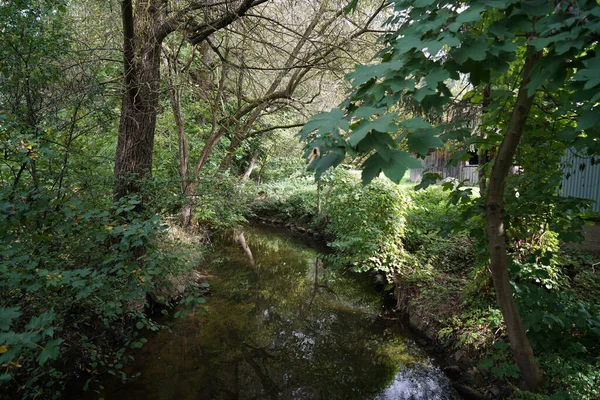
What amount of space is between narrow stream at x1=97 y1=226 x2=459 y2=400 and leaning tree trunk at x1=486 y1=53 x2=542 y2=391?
1.54 metres

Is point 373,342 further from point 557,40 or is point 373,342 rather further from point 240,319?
point 557,40

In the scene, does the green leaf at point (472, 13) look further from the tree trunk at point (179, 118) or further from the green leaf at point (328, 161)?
the tree trunk at point (179, 118)

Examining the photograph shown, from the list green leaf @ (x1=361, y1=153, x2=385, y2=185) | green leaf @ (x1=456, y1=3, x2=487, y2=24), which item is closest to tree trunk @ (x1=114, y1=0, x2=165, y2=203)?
green leaf @ (x1=361, y1=153, x2=385, y2=185)

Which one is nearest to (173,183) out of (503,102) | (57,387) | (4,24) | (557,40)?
(4,24)

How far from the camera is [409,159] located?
1.07 metres

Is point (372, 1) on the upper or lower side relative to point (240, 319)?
upper

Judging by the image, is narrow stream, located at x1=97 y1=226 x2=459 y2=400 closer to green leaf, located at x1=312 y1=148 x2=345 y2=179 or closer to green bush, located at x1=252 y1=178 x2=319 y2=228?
green leaf, located at x1=312 y1=148 x2=345 y2=179

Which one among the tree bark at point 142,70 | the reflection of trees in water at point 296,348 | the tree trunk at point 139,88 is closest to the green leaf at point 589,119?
the reflection of trees in water at point 296,348

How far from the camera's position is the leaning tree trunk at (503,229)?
2168mm

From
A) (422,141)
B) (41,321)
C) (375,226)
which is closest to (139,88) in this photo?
(41,321)

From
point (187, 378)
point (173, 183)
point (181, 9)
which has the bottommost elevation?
point (187, 378)

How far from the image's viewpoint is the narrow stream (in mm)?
4223

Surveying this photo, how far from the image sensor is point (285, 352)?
16.8 feet

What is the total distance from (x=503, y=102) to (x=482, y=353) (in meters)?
2.96
